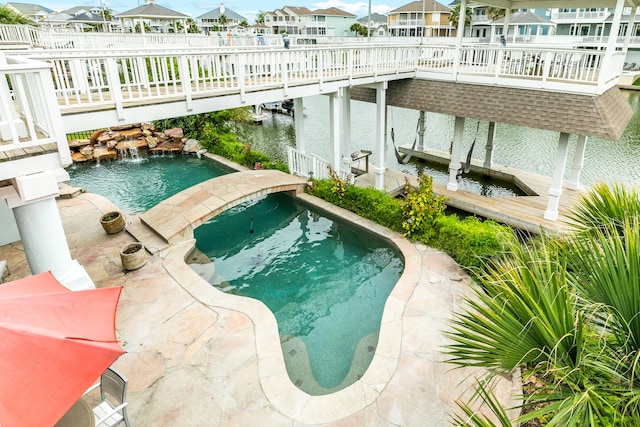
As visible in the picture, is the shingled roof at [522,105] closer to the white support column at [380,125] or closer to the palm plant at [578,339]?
the white support column at [380,125]

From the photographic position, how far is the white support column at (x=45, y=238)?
16.3 feet

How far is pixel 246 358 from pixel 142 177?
1110 centimetres

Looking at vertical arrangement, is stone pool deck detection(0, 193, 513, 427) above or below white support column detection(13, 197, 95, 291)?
below

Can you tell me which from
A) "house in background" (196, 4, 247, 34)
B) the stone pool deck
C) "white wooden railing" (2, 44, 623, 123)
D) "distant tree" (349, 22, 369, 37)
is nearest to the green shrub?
the stone pool deck

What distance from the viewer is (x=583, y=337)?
2.52 metres

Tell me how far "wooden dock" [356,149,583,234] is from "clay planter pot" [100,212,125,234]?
7.34 metres

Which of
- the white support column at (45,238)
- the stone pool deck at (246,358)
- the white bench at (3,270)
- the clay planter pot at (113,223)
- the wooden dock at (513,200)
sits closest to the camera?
the stone pool deck at (246,358)

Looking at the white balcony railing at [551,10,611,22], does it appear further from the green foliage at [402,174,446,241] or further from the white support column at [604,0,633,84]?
the green foliage at [402,174,446,241]

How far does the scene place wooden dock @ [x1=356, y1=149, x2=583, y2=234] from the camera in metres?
10.2

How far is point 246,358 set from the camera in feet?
18.6

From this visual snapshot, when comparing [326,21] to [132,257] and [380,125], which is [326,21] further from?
[132,257]

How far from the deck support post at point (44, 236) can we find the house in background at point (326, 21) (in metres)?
71.3

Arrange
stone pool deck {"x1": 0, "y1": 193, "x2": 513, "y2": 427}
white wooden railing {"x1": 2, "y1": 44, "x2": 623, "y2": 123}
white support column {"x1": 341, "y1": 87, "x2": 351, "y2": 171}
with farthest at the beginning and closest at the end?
white support column {"x1": 341, "y1": 87, "x2": 351, "y2": 171} → white wooden railing {"x1": 2, "y1": 44, "x2": 623, "y2": 123} → stone pool deck {"x1": 0, "y1": 193, "x2": 513, "y2": 427}

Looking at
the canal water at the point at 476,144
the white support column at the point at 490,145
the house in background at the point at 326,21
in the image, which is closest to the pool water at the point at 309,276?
the canal water at the point at 476,144
